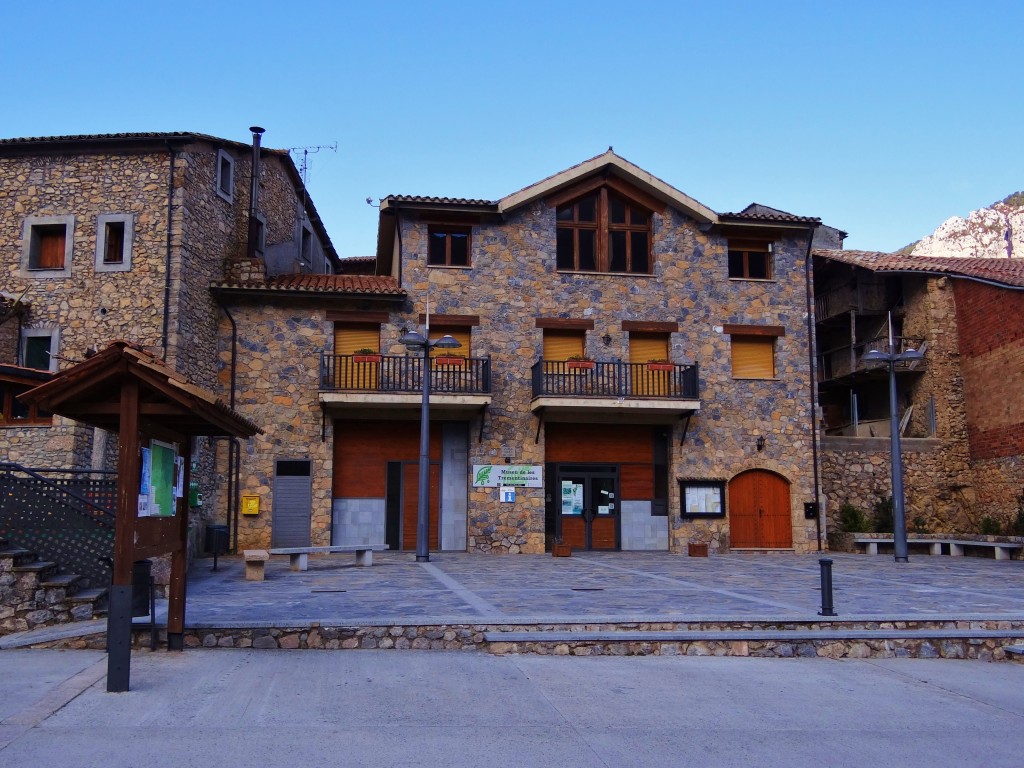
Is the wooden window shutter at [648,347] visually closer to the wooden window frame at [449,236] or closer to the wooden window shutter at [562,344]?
the wooden window shutter at [562,344]

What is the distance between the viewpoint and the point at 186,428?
369 inches

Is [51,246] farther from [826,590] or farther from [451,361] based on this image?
[826,590]

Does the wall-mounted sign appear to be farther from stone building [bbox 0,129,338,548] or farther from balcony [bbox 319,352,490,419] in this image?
stone building [bbox 0,129,338,548]

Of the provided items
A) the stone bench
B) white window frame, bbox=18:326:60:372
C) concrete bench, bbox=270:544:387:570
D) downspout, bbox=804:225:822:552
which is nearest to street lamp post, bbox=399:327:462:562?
concrete bench, bbox=270:544:387:570

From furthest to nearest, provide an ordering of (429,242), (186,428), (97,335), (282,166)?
1. (282,166)
2. (429,242)
3. (97,335)
4. (186,428)

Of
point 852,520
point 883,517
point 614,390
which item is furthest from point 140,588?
point 883,517

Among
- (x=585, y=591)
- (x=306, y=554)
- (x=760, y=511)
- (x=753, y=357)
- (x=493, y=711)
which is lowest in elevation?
(x=493, y=711)

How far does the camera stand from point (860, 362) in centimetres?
2938

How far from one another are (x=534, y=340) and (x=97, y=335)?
1027 cm

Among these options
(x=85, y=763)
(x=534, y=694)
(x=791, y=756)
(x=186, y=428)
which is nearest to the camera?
(x=85, y=763)

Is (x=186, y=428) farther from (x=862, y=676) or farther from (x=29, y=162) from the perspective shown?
(x=29, y=162)

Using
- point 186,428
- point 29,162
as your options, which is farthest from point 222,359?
point 186,428

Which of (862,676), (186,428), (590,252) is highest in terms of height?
(590,252)

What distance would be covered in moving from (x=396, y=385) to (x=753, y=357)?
31.7ft
